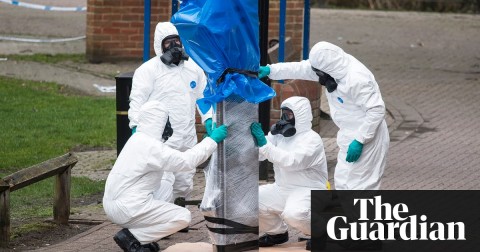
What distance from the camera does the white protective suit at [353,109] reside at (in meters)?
10.3

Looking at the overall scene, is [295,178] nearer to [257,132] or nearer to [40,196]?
[257,132]

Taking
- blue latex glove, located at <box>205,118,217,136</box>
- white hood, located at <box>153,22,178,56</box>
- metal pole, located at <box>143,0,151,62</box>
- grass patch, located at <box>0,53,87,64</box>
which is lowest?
grass patch, located at <box>0,53,87,64</box>

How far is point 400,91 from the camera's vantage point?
1891 centimetres

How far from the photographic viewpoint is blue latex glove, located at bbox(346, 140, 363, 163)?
10289 millimetres

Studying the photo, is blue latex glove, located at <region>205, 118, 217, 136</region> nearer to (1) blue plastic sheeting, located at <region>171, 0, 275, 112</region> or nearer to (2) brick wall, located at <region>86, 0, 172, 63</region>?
(1) blue plastic sheeting, located at <region>171, 0, 275, 112</region>

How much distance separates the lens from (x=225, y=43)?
9453 millimetres

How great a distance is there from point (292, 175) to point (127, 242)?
4.87 ft

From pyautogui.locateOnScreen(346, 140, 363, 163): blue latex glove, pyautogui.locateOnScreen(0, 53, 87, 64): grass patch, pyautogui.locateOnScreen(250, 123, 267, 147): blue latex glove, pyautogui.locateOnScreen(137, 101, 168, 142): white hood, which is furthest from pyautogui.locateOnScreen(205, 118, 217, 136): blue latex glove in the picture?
pyautogui.locateOnScreen(0, 53, 87, 64): grass patch

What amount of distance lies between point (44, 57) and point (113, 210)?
1123 cm

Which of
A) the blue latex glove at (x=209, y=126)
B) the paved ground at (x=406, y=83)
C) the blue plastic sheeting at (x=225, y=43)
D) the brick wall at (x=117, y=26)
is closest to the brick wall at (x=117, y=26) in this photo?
the brick wall at (x=117, y=26)

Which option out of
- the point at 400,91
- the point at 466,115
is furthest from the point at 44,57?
the point at 466,115

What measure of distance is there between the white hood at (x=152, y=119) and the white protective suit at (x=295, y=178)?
0.91 meters

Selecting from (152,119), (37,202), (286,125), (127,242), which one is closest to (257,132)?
(286,125)

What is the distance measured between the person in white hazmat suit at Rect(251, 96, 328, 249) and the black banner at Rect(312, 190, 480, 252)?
0.12m
